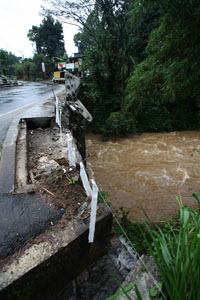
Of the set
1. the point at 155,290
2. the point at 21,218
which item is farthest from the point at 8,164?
the point at 155,290

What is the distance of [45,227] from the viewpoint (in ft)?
5.90

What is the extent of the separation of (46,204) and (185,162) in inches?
272

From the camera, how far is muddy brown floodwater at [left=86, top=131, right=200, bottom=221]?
484cm

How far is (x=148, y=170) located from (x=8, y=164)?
5.37m

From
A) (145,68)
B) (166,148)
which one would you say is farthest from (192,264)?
(166,148)

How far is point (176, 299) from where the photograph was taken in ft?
3.50

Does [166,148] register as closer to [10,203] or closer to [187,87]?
[187,87]

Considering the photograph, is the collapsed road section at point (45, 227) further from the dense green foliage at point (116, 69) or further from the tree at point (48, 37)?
the tree at point (48, 37)

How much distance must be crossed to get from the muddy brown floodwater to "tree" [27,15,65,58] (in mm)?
40216

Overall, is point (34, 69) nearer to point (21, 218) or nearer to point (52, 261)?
point (21, 218)

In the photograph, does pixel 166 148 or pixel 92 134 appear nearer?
pixel 166 148

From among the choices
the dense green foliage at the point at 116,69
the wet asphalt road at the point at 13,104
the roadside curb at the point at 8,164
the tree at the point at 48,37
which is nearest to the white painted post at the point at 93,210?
the roadside curb at the point at 8,164

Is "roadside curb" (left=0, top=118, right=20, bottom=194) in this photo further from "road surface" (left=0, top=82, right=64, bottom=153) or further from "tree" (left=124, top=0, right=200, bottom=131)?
"tree" (left=124, top=0, right=200, bottom=131)

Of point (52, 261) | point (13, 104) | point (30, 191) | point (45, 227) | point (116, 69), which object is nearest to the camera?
point (52, 261)
